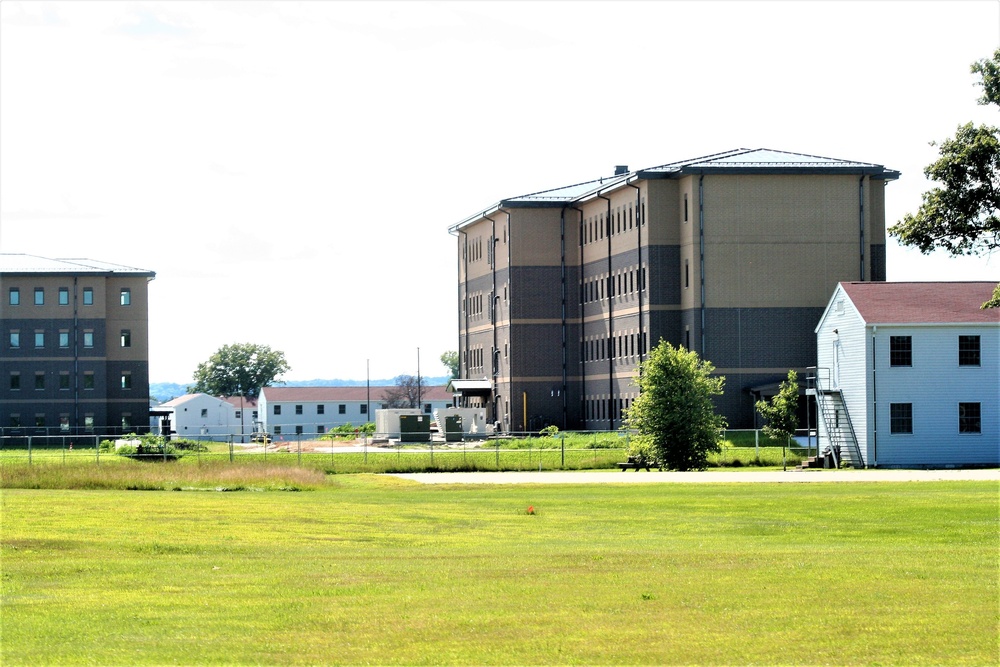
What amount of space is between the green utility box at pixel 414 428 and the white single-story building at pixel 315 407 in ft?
262

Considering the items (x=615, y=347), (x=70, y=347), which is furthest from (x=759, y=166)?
(x=70, y=347)

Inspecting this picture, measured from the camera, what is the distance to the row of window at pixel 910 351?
63.0 m

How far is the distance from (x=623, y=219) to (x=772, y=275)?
12460 millimetres

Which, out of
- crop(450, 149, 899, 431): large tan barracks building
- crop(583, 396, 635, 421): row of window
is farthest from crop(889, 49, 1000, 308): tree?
crop(583, 396, 635, 421): row of window

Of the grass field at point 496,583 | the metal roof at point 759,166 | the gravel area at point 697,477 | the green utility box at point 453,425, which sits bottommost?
the gravel area at point 697,477

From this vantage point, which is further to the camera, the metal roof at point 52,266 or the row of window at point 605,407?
the metal roof at point 52,266

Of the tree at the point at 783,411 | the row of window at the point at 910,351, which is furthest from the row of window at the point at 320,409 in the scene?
the row of window at the point at 910,351

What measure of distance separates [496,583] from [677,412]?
41.5m

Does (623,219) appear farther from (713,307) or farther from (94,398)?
(94,398)

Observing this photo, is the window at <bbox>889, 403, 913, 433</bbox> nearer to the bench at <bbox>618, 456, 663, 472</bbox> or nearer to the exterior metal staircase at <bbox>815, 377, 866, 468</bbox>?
the exterior metal staircase at <bbox>815, 377, 866, 468</bbox>

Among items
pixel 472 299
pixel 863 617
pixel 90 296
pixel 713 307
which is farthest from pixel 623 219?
pixel 863 617

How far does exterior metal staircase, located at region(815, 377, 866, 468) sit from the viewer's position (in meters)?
63.8

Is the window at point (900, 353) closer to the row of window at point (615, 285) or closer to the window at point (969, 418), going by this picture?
the window at point (969, 418)

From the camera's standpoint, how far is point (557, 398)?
346 feet
